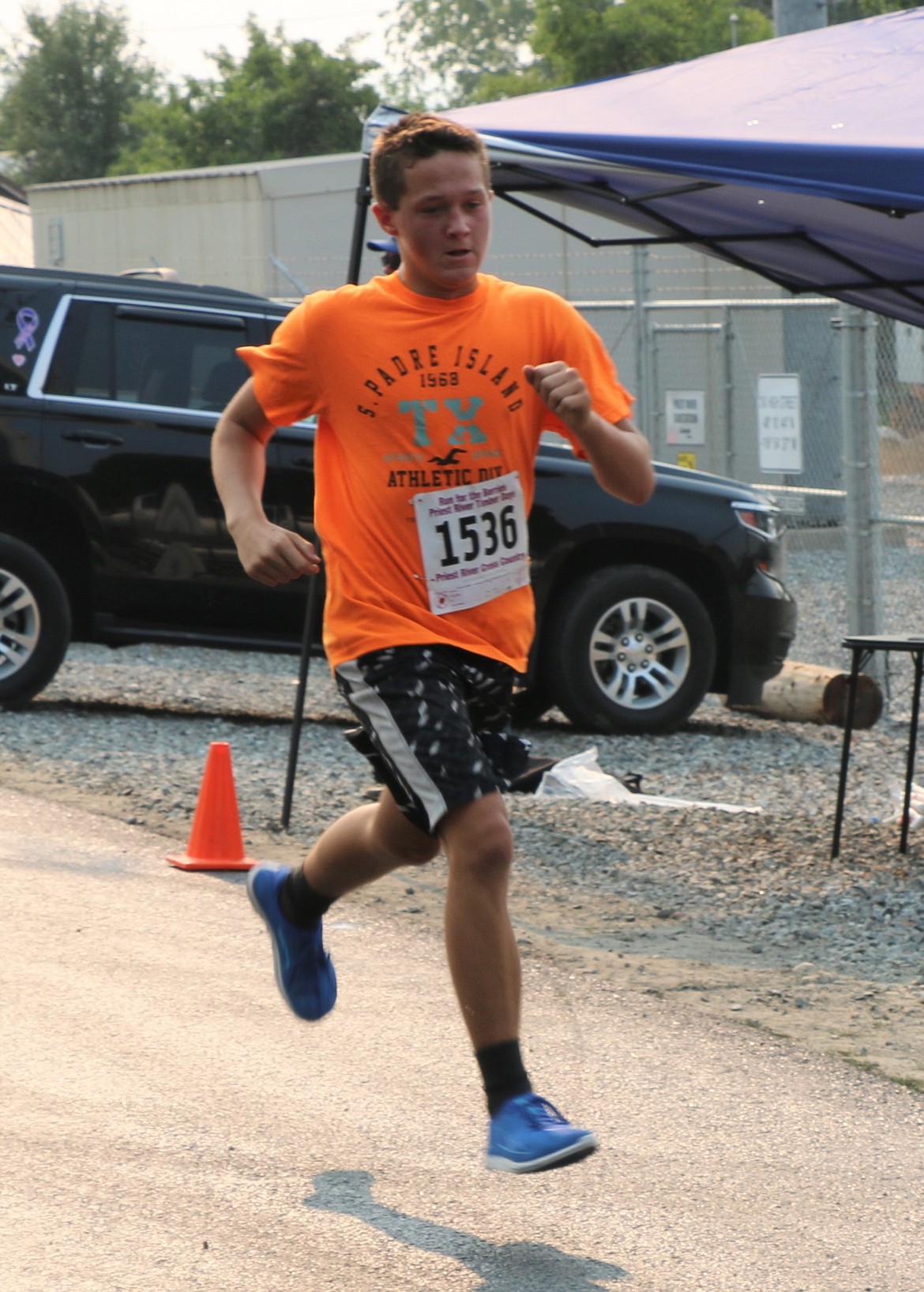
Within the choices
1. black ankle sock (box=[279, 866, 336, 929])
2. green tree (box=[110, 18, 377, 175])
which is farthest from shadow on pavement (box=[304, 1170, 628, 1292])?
green tree (box=[110, 18, 377, 175])

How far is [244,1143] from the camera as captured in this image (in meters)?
4.04

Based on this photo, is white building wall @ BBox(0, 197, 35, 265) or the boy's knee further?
white building wall @ BBox(0, 197, 35, 265)

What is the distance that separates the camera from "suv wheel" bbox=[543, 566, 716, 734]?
9797 mm

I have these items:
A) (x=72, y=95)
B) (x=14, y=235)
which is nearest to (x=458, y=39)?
(x=72, y=95)

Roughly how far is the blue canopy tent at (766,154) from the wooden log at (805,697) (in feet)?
8.20

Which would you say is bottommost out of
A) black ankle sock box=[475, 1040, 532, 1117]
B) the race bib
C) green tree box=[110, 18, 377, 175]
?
black ankle sock box=[475, 1040, 532, 1117]

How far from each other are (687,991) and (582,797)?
2.74m

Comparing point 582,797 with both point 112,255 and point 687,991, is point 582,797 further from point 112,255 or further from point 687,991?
point 112,255

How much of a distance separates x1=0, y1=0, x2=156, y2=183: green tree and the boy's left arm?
241 ft

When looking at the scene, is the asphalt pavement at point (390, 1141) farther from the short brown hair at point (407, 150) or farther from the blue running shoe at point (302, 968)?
the short brown hair at point (407, 150)

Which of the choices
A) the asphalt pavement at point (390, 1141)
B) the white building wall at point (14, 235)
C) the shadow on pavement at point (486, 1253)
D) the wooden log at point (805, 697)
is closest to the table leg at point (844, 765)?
the asphalt pavement at point (390, 1141)

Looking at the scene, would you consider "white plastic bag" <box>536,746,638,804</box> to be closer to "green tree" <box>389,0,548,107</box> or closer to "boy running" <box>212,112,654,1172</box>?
"boy running" <box>212,112,654,1172</box>

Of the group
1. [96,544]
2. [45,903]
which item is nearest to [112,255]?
[96,544]

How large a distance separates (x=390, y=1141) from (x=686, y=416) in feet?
37.5
